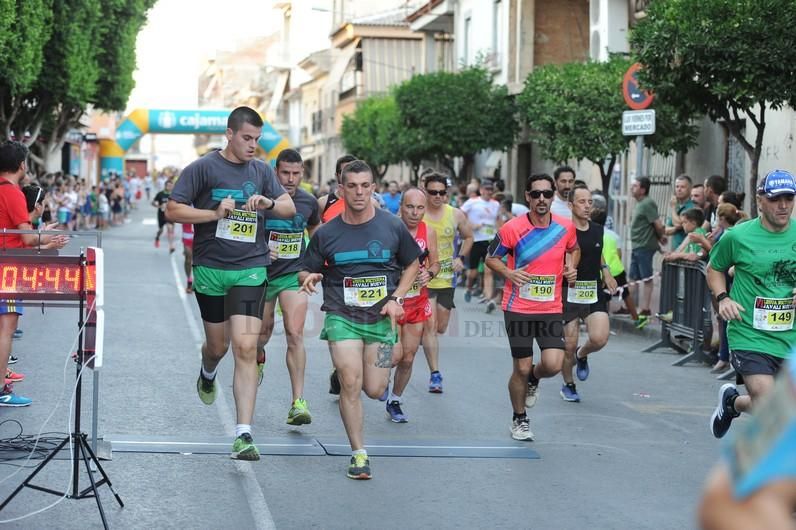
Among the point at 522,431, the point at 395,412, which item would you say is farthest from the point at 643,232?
the point at 522,431

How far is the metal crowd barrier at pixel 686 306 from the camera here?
14.0 meters

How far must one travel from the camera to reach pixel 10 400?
9484mm

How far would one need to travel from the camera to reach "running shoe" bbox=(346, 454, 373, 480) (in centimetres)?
731

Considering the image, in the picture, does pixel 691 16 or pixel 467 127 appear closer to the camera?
pixel 691 16

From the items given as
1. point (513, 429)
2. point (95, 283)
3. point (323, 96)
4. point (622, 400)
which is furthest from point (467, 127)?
point (323, 96)

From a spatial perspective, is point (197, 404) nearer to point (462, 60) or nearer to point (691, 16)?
point (691, 16)

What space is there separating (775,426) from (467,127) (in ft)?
102

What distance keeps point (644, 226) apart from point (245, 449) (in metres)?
11.7

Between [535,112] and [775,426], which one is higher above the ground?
[535,112]

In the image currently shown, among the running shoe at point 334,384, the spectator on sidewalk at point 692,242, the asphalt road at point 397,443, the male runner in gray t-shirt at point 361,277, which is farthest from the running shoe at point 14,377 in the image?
the spectator on sidewalk at point 692,242

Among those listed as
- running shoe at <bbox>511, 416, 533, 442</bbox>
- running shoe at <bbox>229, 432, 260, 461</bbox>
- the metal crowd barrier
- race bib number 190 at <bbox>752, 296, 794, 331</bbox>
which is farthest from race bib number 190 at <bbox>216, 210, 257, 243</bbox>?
the metal crowd barrier

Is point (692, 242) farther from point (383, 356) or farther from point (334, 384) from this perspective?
point (383, 356)

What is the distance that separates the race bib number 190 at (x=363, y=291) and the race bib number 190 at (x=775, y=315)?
2158 mm

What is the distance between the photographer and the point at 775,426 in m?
1.99
